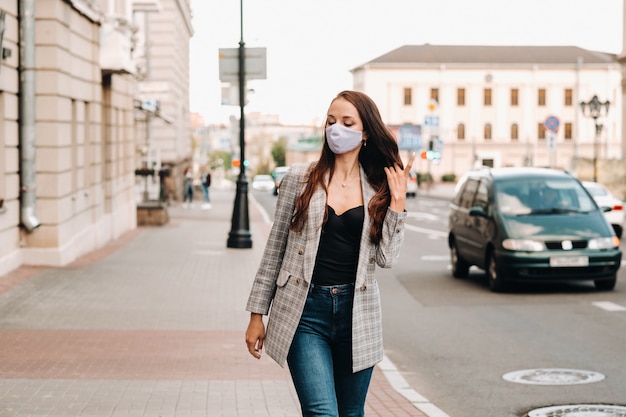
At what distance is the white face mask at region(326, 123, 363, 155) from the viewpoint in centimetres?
458

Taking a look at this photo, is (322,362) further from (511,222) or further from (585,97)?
(585,97)

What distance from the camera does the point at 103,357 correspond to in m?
9.30

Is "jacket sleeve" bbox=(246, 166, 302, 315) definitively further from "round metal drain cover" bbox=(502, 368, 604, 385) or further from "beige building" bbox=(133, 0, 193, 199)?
"beige building" bbox=(133, 0, 193, 199)

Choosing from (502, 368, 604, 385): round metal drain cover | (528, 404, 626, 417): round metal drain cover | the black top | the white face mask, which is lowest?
(502, 368, 604, 385): round metal drain cover

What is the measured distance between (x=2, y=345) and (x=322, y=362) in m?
5.92

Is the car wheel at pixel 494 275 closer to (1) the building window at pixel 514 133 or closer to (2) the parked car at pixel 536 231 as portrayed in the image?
(2) the parked car at pixel 536 231

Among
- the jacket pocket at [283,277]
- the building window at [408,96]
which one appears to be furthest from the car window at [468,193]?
the building window at [408,96]

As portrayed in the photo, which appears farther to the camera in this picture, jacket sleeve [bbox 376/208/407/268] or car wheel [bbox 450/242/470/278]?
car wheel [bbox 450/242/470/278]

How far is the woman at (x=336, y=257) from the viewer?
14.8ft

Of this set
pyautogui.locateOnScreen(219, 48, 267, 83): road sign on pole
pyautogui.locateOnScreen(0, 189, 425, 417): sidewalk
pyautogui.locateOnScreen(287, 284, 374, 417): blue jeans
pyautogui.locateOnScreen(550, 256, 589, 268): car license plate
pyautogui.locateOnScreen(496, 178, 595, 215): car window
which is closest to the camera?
pyautogui.locateOnScreen(287, 284, 374, 417): blue jeans

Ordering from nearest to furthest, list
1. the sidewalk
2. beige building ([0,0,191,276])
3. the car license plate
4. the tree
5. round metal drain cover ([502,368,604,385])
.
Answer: the sidewalk
round metal drain cover ([502,368,604,385])
the car license plate
beige building ([0,0,191,276])
the tree

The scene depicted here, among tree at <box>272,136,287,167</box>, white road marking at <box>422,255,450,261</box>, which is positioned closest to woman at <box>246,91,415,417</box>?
white road marking at <box>422,255,450,261</box>

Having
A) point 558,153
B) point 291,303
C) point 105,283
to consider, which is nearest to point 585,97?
point 558,153

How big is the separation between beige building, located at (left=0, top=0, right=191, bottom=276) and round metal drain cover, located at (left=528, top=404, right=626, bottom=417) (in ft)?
30.2
